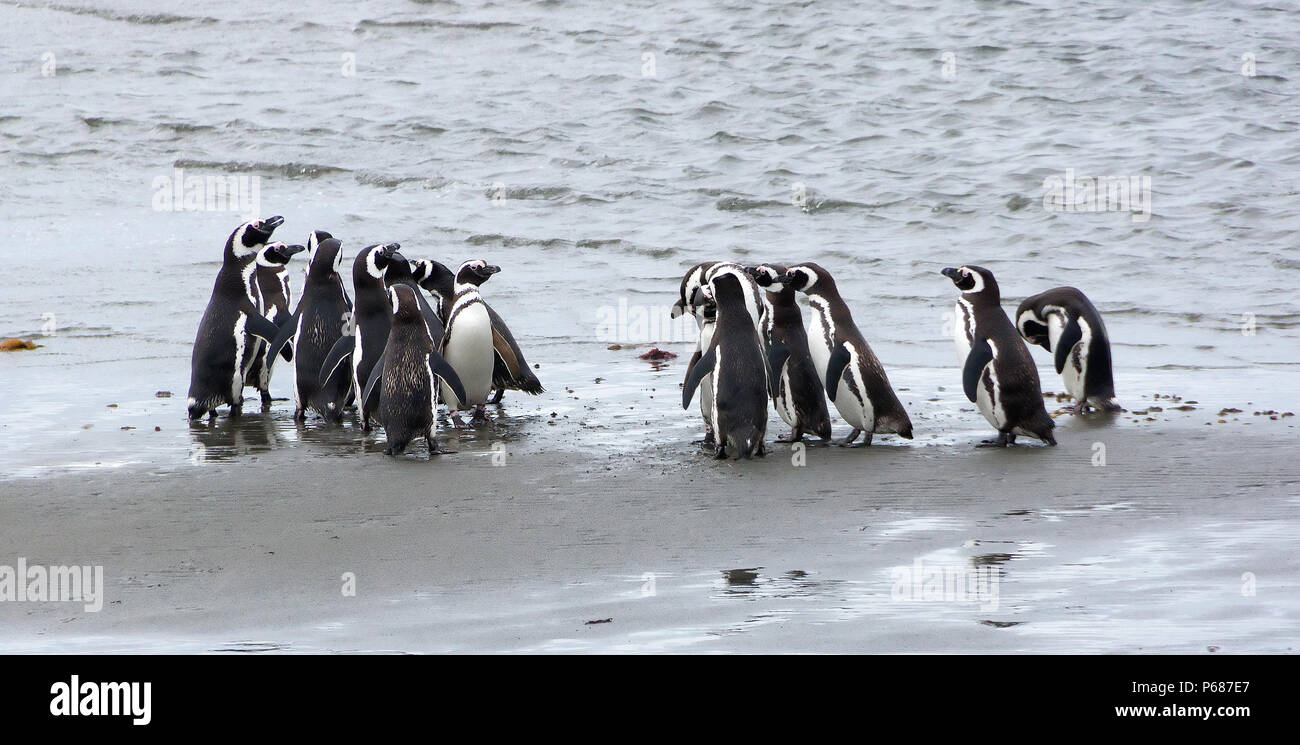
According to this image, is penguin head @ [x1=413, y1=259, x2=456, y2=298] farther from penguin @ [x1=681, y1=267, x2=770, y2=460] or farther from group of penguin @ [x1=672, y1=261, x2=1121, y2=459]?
penguin @ [x1=681, y1=267, x2=770, y2=460]

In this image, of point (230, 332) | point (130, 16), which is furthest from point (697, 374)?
point (130, 16)

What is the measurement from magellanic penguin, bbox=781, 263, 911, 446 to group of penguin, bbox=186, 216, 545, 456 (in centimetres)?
159

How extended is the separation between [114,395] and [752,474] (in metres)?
3.63

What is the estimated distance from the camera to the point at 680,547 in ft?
14.2

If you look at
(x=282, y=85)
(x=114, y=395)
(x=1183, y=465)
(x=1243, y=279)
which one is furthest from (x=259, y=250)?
(x=282, y=85)

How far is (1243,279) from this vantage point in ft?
36.6

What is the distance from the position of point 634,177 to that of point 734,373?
A: 1068cm

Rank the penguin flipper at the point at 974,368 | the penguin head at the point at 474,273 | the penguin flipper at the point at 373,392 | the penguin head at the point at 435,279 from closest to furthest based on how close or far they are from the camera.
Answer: the penguin flipper at the point at 974,368 → the penguin flipper at the point at 373,392 → the penguin head at the point at 474,273 → the penguin head at the point at 435,279

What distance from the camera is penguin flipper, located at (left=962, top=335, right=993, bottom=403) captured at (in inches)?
240

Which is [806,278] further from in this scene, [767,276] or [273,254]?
[273,254]

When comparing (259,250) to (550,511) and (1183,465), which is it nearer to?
(550,511)

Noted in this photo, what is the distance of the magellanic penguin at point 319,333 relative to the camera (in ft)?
21.7

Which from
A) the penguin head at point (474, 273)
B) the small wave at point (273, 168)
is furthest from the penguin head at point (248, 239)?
the small wave at point (273, 168)

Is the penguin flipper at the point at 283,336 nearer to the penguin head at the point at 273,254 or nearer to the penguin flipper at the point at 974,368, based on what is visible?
the penguin head at the point at 273,254
